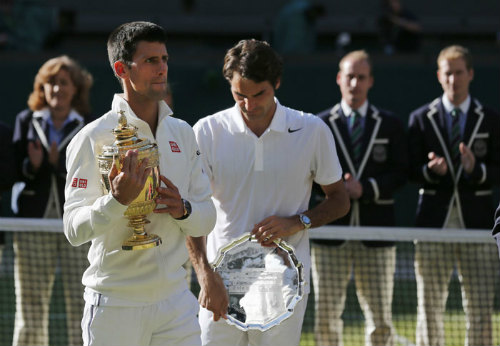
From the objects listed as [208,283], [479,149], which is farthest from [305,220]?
[479,149]

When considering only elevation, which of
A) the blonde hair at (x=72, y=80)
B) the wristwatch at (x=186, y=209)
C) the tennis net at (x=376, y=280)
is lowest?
the tennis net at (x=376, y=280)

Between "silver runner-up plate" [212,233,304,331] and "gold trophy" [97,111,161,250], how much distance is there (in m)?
0.81

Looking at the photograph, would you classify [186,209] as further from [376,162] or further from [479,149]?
[479,149]

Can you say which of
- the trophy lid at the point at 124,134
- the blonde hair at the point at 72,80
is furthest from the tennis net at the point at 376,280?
the trophy lid at the point at 124,134

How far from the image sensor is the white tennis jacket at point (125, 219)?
3.77 metres

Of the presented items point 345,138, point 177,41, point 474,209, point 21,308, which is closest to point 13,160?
point 21,308

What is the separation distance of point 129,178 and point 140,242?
1.16ft

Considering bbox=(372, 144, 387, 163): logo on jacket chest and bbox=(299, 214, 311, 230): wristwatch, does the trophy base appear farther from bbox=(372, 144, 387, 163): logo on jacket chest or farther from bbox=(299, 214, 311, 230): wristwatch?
bbox=(372, 144, 387, 163): logo on jacket chest

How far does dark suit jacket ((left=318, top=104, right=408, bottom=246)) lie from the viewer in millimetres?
6414

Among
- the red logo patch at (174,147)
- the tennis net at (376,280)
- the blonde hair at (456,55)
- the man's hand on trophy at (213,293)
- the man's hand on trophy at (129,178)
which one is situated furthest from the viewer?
the blonde hair at (456,55)

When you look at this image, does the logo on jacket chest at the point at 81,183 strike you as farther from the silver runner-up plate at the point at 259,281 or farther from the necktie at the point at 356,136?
the necktie at the point at 356,136

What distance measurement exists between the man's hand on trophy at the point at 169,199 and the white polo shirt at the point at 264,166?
2.74 feet

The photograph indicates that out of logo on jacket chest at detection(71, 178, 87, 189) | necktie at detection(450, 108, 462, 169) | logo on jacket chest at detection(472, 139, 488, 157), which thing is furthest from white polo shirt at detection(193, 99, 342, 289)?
logo on jacket chest at detection(472, 139, 488, 157)

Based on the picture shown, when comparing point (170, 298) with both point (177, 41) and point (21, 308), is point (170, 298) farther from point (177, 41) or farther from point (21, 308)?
point (177, 41)
